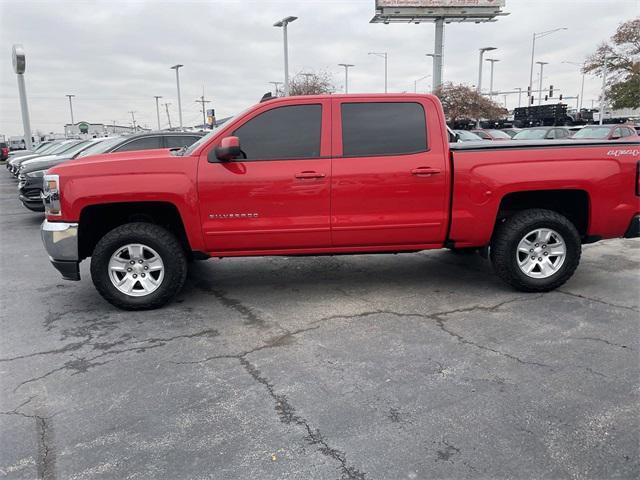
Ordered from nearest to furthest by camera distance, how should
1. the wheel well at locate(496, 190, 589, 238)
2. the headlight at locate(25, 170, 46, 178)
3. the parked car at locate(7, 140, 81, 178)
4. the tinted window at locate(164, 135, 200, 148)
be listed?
the wheel well at locate(496, 190, 589, 238)
the headlight at locate(25, 170, 46, 178)
the tinted window at locate(164, 135, 200, 148)
the parked car at locate(7, 140, 81, 178)

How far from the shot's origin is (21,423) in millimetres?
3059

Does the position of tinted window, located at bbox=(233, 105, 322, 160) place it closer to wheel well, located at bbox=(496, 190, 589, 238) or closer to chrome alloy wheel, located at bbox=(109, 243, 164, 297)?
chrome alloy wheel, located at bbox=(109, 243, 164, 297)

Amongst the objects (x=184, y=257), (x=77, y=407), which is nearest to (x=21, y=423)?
(x=77, y=407)

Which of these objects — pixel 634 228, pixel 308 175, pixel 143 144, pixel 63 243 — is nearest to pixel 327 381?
pixel 308 175

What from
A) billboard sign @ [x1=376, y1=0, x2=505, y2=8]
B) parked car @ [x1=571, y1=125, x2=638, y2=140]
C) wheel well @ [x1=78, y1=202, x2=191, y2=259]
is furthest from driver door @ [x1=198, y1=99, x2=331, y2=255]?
billboard sign @ [x1=376, y1=0, x2=505, y2=8]

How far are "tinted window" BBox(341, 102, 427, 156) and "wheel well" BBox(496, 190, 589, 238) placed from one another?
45.0 inches

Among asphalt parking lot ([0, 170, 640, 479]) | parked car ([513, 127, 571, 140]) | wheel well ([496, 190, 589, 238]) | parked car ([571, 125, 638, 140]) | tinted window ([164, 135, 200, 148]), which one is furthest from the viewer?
parked car ([513, 127, 571, 140])

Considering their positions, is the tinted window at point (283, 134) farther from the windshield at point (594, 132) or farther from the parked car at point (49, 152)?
the windshield at point (594, 132)

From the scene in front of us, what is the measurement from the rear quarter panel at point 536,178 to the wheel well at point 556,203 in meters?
0.20

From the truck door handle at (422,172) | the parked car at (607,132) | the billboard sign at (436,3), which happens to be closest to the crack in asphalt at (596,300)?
the truck door handle at (422,172)

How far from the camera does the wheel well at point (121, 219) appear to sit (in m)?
4.94

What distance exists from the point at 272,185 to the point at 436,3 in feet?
157

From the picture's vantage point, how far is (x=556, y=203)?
547 centimetres

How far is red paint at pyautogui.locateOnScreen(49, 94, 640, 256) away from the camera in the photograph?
4758 millimetres
